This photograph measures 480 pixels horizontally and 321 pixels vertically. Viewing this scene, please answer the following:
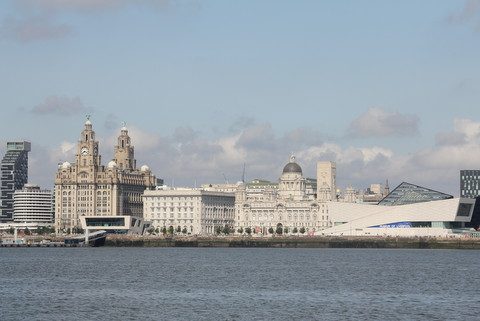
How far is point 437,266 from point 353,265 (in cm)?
913

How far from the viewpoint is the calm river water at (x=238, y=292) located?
68.1 m

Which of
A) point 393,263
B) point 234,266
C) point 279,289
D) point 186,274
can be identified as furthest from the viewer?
point 393,263

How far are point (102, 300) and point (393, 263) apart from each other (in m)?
62.8

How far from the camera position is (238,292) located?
8275cm

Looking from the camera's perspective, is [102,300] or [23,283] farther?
[23,283]

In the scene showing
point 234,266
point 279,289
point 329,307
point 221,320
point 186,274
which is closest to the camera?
point 221,320

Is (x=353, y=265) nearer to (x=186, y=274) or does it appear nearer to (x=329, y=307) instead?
(x=186, y=274)

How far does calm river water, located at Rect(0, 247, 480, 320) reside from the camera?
223ft

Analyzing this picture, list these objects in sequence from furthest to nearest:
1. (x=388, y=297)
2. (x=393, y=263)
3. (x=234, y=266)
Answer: (x=393, y=263), (x=234, y=266), (x=388, y=297)

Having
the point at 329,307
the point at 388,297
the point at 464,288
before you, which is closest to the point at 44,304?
the point at 329,307

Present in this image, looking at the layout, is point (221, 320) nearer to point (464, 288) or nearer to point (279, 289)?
point (279, 289)

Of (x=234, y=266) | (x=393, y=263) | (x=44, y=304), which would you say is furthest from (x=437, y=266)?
(x=44, y=304)

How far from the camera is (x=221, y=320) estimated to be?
64.9 meters

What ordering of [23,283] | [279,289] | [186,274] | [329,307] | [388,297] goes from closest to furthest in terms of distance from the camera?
[329,307] → [388,297] → [279,289] → [23,283] → [186,274]
